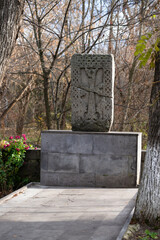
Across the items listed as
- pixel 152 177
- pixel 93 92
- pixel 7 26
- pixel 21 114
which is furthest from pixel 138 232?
pixel 21 114

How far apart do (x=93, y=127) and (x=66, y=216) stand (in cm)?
273

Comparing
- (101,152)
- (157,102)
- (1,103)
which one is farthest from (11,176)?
(1,103)

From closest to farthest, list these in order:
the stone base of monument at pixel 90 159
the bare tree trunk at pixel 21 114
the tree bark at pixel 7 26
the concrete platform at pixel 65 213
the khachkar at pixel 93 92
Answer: the tree bark at pixel 7 26 → the concrete platform at pixel 65 213 → the stone base of monument at pixel 90 159 → the khachkar at pixel 93 92 → the bare tree trunk at pixel 21 114

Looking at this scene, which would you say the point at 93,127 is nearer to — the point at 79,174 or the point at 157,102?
the point at 79,174

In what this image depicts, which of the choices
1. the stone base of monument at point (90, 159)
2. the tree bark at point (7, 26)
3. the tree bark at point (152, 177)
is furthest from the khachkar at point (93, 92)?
the tree bark at point (7, 26)

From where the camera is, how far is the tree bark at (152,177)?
4578 millimetres

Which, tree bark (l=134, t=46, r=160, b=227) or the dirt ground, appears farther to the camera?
tree bark (l=134, t=46, r=160, b=227)

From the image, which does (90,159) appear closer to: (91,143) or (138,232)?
(91,143)

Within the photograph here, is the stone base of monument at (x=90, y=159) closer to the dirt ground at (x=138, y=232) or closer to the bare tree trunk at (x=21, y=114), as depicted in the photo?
the dirt ground at (x=138, y=232)

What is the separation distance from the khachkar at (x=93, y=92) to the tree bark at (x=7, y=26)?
3952 mm

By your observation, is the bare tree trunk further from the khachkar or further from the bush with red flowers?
the khachkar

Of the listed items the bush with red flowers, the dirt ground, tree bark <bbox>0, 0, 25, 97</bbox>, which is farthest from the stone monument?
tree bark <bbox>0, 0, 25, 97</bbox>

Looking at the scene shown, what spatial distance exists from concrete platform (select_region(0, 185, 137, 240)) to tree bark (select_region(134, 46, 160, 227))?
16.1 inches

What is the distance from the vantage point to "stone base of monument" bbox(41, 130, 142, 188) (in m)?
7.25
